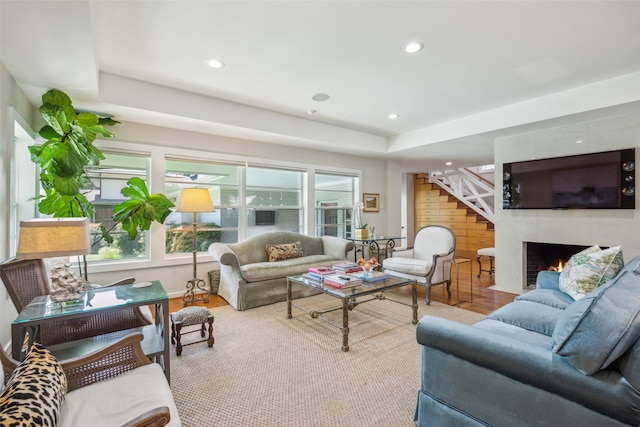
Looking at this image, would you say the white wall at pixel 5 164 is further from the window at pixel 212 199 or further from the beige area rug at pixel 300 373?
the window at pixel 212 199

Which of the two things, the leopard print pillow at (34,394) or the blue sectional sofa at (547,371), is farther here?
the blue sectional sofa at (547,371)

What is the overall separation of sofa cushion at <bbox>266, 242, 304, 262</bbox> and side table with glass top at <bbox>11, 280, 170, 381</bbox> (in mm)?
2252

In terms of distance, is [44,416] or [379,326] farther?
→ [379,326]

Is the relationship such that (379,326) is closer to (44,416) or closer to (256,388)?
(256,388)

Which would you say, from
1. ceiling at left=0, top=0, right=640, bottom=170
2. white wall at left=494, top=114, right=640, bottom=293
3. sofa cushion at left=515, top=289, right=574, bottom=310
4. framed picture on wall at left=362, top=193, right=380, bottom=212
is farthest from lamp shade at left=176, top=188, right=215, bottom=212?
white wall at left=494, top=114, right=640, bottom=293

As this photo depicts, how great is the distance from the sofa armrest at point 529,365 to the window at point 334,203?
14.3 ft

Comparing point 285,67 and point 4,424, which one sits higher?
point 285,67

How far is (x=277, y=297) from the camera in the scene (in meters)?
3.97

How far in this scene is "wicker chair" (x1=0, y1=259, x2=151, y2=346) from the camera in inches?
75.5

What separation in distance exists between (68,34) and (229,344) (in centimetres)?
263

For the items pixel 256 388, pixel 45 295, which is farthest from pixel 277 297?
pixel 45 295

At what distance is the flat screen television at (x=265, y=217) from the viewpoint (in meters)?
5.07

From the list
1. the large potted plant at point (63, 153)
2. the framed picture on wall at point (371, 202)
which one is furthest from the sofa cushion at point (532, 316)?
the framed picture on wall at point (371, 202)

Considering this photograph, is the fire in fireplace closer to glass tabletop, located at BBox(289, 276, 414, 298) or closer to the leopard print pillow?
glass tabletop, located at BBox(289, 276, 414, 298)
